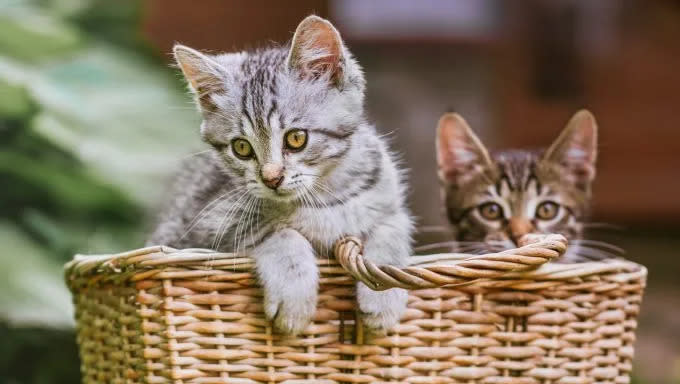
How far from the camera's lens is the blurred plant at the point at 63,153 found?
6.66 ft

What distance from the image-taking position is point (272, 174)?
1271 millimetres

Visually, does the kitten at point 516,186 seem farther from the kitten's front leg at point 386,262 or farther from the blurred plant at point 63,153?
the blurred plant at point 63,153

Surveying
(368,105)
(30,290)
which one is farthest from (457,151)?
(368,105)

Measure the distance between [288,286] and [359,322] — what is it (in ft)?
0.45

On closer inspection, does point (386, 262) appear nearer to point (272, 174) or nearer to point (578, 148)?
point (272, 174)

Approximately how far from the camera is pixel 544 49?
4.04 m

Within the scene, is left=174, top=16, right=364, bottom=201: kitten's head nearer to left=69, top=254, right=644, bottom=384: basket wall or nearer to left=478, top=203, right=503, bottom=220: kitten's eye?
left=69, top=254, right=644, bottom=384: basket wall

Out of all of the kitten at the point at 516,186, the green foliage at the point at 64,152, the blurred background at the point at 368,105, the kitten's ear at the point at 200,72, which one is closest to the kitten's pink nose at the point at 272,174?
the kitten's ear at the point at 200,72

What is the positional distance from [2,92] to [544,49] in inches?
112

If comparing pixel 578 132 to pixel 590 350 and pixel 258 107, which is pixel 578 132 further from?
pixel 258 107

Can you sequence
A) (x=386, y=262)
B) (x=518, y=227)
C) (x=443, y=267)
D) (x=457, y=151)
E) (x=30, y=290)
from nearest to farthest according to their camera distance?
1. (x=443, y=267)
2. (x=386, y=262)
3. (x=518, y=227)
4. (x=457, y=151)
5. (x=30, y=290)

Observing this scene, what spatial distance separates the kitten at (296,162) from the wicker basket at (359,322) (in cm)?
5

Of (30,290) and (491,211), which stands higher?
(491,211)

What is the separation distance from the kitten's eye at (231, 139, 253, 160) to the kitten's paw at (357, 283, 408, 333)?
0.31m
